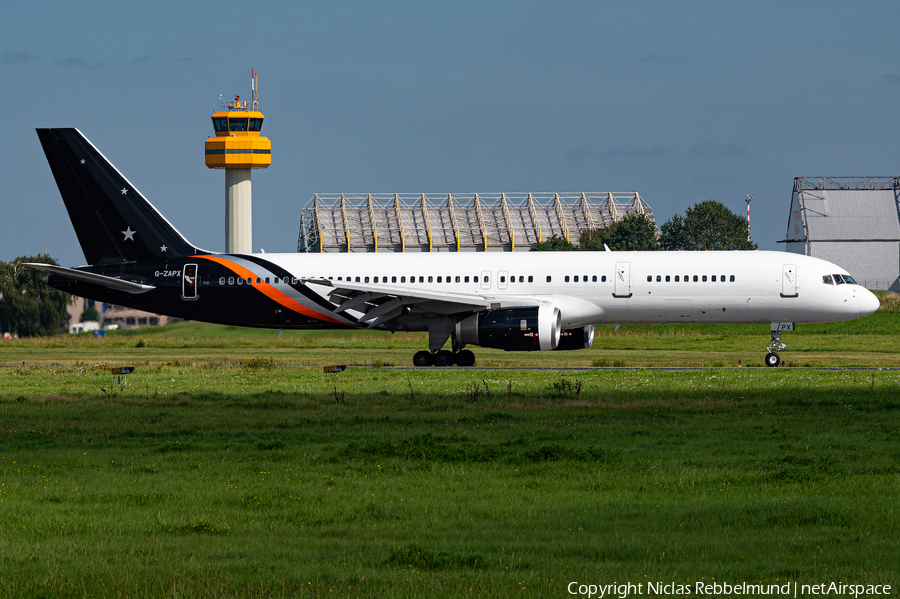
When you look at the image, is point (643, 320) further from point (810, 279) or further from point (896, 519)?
point (896, 519)

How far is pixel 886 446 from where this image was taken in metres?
Result: 15.5

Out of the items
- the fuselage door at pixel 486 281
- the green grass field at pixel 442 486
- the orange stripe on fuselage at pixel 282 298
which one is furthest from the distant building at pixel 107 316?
the green grass field at pixel 442 486

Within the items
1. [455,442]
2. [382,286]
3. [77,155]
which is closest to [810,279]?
[382,286]

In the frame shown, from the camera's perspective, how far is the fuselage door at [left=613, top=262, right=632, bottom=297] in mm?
34844

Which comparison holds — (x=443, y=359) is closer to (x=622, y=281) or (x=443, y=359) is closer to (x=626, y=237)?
(x=622, y=281)

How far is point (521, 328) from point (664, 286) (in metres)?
5.69

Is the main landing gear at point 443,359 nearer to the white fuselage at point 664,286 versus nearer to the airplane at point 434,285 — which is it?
the airplane at point 434,285

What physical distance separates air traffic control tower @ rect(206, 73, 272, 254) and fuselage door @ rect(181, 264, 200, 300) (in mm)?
53464

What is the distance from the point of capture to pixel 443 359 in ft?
117

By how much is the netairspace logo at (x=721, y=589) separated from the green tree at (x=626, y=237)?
103777mm

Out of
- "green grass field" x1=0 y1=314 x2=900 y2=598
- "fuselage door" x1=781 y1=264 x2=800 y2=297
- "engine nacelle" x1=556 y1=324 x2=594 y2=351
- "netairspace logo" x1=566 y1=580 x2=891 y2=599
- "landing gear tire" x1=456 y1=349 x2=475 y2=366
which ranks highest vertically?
"fuselage door" x1=781 y1=264 x2=800 y2=297

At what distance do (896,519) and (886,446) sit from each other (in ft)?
17.9

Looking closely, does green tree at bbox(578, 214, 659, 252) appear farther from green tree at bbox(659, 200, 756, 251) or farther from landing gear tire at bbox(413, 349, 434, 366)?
landing gear tire at bbox(413, 349, 434, 366)

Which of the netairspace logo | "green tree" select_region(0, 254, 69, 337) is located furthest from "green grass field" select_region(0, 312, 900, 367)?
the netairspace logo
